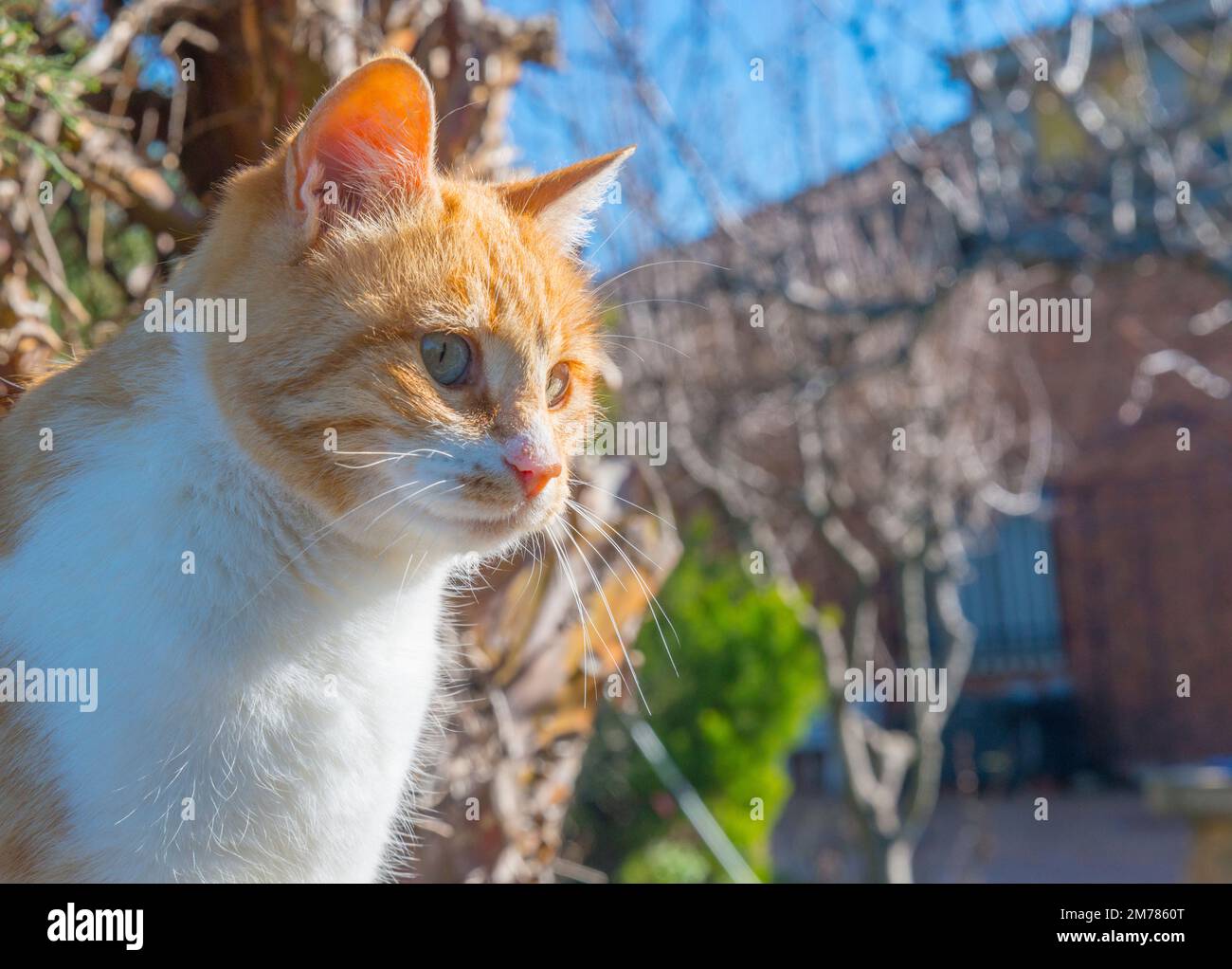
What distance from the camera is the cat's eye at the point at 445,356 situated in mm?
1084

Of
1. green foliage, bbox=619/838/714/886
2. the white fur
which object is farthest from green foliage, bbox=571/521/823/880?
the white fur

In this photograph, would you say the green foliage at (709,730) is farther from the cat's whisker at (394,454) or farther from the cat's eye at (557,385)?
the cat's whisker at (394,454)

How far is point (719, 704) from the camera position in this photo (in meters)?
5.49

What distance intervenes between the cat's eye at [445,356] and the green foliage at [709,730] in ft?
13.8

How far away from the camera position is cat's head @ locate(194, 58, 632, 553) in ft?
3.47

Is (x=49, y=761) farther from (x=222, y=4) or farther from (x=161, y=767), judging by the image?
(x=222, y=4)

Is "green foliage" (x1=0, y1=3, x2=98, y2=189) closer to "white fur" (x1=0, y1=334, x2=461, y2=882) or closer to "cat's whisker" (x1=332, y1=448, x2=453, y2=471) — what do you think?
"white fur" (x1=0, y1=334, x2=461, y2=882)

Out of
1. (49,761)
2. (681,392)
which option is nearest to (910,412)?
(681,392)

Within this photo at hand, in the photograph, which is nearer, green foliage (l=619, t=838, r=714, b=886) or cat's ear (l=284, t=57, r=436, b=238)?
cat's ear (l=284, t=57, r=436, b=238)

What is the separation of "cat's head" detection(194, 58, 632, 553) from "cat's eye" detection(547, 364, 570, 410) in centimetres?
7

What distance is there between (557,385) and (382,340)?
25 cm

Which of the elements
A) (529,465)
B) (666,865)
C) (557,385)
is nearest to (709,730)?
(666,865)
